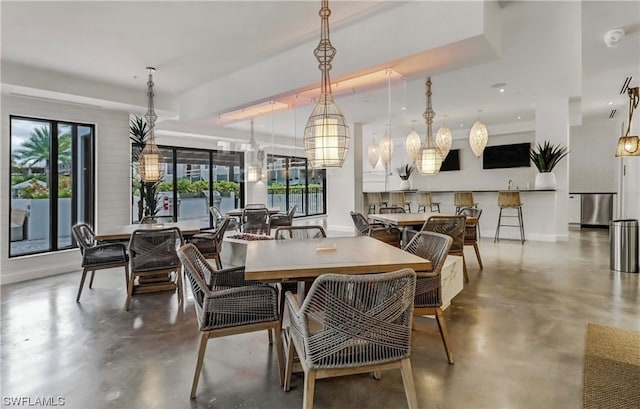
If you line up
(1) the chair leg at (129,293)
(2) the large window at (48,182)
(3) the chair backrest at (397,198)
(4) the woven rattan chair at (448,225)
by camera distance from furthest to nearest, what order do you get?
(3) the chair backrest at (397,198) → (2) the large window at (48,182) → (4) the woven rattan chair at (448,225) → (1) the chair leg at (129,293)

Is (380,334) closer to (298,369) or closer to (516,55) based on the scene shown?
(298,369)

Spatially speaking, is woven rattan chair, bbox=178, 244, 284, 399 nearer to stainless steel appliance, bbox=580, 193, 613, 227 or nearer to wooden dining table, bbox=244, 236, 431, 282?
wooden dining table, bbox=244, 236, 431, 282

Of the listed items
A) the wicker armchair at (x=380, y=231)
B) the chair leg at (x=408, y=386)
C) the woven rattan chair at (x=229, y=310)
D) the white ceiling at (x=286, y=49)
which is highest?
the white ceiling at (x=286, y=49)

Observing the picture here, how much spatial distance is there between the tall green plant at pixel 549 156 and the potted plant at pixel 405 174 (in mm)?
3923

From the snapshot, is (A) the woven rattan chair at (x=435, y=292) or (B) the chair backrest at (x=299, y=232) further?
(B) the chair backrest at (x=299, y=232)

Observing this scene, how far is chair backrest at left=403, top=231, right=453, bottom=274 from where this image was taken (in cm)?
248

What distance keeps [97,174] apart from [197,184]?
3.09m

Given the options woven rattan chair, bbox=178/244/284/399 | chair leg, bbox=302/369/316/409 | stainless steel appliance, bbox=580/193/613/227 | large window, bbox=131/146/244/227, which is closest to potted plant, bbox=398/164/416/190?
stainless steel appliance, bbox=580/193/613/227

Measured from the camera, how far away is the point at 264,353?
2723 millimetres

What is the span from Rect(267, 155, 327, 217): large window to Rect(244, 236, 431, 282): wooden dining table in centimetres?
871

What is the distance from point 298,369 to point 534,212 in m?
7.75

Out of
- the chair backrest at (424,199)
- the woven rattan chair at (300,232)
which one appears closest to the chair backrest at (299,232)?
the woven rattan chair at (300,232)

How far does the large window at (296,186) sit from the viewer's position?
11.9 m

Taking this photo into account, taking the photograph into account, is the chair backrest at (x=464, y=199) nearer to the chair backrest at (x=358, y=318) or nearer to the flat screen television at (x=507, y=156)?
the flat screen television at (x=507, y=156)
